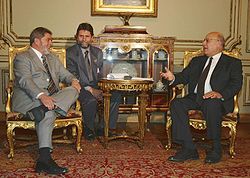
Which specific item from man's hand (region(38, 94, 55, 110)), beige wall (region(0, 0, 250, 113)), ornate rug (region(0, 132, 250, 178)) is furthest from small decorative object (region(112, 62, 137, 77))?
man's hand (region(38, 94, 55, 110))

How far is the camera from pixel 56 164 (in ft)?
6.58

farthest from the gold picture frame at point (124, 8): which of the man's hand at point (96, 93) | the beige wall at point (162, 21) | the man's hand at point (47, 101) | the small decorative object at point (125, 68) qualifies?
the man's hand at point (47, 101)

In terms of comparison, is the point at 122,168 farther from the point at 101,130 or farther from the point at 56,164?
the point at 101,130

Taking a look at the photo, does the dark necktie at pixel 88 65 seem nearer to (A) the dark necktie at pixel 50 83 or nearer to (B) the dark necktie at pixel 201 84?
(A) the dark necktie at pixel 50 83

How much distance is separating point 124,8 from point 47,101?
164cm

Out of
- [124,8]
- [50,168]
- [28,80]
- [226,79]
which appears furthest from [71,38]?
[50,168]

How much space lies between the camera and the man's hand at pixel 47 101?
2.06 metres

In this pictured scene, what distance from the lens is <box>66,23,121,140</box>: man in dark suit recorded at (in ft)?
8.94

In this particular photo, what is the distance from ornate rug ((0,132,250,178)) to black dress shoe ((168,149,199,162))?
0.13ft

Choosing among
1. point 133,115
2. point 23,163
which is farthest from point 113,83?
point 133,115

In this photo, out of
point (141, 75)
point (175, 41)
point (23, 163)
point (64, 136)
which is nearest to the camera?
point (23, 163)

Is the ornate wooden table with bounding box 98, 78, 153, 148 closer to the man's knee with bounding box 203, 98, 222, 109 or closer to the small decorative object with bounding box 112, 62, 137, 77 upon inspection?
the man's knee with bounding box 203, 98, 222, 109

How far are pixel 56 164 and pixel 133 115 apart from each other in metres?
1.64

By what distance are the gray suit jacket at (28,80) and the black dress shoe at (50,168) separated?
1.09ft
